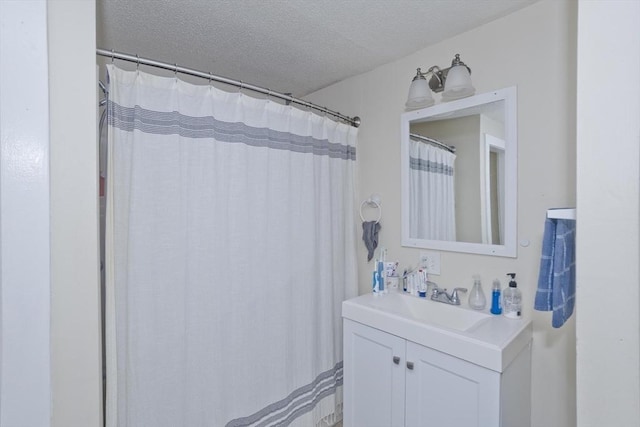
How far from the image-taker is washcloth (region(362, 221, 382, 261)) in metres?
2.09

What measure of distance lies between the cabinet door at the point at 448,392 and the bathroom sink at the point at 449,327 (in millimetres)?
47

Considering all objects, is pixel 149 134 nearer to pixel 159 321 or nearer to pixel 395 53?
pixel 159 321

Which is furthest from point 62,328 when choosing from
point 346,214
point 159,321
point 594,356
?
point 346,214

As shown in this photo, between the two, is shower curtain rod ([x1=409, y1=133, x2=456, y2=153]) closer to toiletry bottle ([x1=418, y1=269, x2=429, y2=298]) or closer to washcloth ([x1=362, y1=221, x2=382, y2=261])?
washcloth ([x1=362, y1=221, x2=382, y2=261])

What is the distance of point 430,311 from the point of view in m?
1.72

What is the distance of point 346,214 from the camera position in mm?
2146

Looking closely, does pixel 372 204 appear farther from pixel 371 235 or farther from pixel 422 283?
pixel 422 283

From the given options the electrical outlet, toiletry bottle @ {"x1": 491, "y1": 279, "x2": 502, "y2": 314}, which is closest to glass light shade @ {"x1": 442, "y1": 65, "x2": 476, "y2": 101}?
the electrical outlet

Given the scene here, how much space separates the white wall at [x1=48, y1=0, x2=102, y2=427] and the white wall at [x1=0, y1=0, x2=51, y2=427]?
3 cm

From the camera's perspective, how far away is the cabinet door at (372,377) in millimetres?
1490

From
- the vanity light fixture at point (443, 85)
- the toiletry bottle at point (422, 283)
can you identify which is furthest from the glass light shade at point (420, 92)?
the toiletry bottle at point (422, 283)

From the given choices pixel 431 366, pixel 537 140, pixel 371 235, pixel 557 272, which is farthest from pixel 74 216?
pixel 537 140

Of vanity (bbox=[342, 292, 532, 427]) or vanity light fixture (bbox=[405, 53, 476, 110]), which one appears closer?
vanity (bbox=[342, 292, 532, 427])


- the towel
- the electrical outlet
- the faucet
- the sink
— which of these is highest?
the towel
